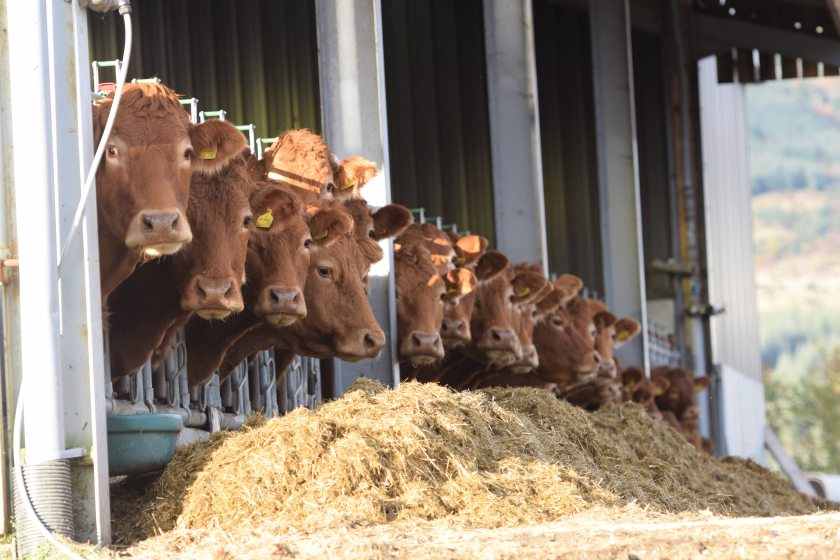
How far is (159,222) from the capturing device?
7.02 meters

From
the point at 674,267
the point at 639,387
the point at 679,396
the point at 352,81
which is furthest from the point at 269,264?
the point at 674,267

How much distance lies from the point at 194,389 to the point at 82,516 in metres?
2.88

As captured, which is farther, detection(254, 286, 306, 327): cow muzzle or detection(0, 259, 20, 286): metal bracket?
detection(254, 286, 306, 327): cow muzzle

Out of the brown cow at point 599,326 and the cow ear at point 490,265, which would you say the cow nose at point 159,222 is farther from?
the brown cow at point 599,326

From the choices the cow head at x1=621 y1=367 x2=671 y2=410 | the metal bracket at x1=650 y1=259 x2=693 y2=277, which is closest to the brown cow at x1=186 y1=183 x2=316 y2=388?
the cow head at x1=621 y1=367 x2=671 y2=410

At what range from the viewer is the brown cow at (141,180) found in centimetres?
704

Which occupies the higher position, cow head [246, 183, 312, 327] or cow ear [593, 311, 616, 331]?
cow head [246, 183, 312, 327]

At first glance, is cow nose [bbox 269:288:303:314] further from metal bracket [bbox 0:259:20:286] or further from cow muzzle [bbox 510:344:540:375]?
cow muzzle [bbox 510:344:540:375]

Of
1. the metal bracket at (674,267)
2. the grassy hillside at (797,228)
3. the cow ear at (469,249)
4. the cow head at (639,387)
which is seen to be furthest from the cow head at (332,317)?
the grassy hillside at (797,228)

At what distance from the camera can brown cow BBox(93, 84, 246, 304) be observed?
7039mm

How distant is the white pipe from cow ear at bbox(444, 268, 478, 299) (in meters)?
6.82

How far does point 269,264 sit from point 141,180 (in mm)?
2064

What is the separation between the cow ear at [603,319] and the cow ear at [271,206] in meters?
9.57

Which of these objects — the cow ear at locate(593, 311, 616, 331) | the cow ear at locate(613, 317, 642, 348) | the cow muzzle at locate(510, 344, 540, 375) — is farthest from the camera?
the cow ear at locate(613, 317, 642, 348)
